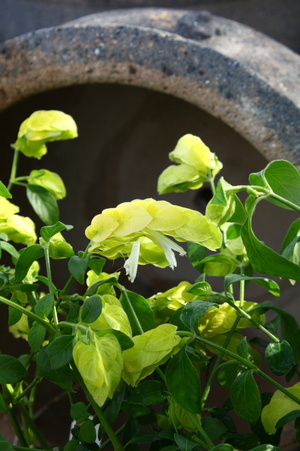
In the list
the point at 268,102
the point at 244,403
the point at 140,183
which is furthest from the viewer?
the point at 140,183

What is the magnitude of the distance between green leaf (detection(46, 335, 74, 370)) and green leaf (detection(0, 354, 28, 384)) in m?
0.04

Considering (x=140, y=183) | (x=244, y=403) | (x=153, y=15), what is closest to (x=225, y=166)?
(x=140, y=183)

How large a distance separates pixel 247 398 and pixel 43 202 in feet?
0.94

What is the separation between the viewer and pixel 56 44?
1.69 ft

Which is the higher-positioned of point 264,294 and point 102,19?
point 102,19

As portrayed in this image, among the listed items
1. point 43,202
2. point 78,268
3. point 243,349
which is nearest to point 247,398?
point 243,349

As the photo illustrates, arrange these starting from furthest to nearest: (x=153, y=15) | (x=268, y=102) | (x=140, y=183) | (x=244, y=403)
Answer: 1. (x=140, y=183)
2. (x=153, y=15)
3. (x=268, y=102)
4. (x=244, y=403)

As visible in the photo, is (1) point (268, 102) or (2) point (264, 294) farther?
(2) point (264, 294)

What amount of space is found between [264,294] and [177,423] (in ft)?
1.44

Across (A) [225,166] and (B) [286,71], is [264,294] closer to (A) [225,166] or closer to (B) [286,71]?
(A) [225,166]

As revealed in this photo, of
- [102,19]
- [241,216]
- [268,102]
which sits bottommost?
[241,216]

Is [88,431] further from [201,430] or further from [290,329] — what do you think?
[290,329]

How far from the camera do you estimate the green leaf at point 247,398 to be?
0.26m

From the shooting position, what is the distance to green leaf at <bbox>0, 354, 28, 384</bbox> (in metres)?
0.25
